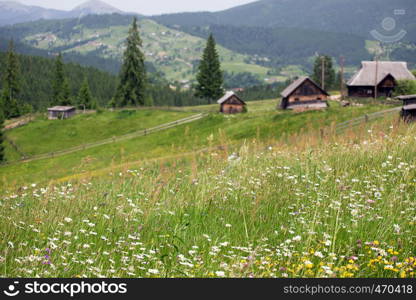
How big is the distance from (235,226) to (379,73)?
70.9m

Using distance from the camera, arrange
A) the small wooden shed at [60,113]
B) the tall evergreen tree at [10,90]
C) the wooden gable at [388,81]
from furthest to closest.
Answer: the tall evergreen tree at [10,90] < the small wooden shed at [60,113] < the wooden gable at [388,81]

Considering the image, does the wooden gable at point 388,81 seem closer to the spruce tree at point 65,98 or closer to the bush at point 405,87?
the bush at point 405,87

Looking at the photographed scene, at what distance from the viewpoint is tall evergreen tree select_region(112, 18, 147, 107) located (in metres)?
87.2

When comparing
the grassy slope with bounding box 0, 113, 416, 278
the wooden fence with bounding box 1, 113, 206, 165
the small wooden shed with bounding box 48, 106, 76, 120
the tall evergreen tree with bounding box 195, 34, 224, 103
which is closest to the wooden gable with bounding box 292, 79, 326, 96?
the wooden fence with bounding box 1, 113, 206, 165

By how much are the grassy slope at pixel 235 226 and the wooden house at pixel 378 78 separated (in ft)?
214

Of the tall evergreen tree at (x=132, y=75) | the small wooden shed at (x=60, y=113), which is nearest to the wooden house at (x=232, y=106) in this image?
the tall evergreen tree at (x=132, y=75)

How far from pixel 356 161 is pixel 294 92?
60818 millimetres

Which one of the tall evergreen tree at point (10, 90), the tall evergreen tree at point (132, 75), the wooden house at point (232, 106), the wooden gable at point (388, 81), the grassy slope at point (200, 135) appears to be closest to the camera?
the grassy slope at point (200, 135)

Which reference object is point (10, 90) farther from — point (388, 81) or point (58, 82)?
point (388, 81)

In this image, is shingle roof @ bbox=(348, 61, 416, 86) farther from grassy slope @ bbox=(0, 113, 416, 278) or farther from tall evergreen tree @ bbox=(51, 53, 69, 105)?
grassy slope @ bbox=(0, 113, 416, 278)

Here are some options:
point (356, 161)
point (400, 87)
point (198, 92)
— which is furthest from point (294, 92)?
point (356, 161)

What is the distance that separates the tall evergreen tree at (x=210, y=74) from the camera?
91250mm

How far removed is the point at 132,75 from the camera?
8869 centimetres

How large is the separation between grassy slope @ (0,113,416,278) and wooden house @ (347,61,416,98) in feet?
214
